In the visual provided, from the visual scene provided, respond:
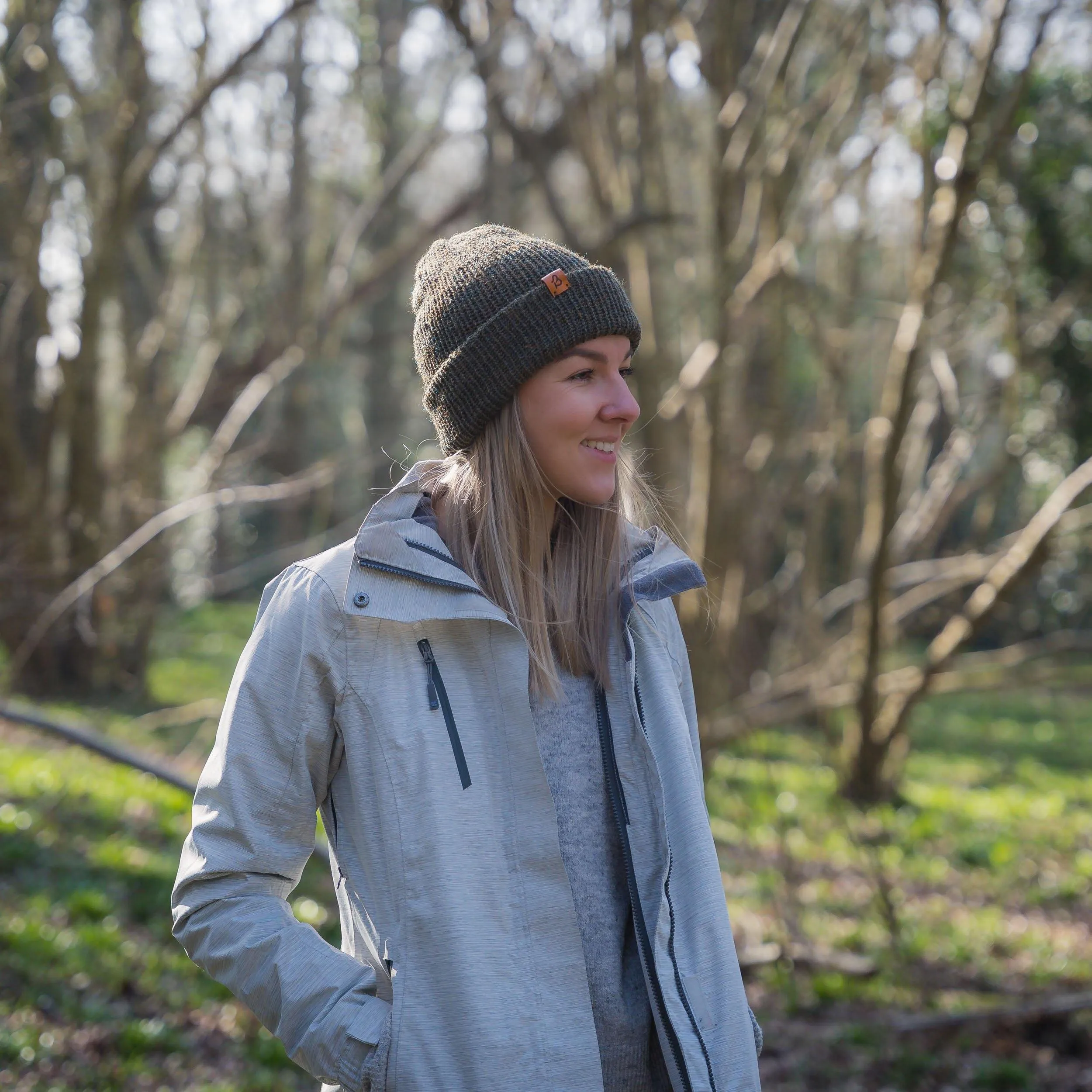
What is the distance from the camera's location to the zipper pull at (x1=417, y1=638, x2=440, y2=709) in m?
Answer: 1.68

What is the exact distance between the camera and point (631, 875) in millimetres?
1746

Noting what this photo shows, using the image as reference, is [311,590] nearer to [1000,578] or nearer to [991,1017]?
[991,1017]

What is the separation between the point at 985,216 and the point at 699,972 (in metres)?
7.66

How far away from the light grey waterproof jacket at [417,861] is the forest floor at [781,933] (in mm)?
2392

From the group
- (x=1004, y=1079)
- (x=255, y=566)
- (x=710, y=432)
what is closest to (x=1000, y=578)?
(x=710, y=432)

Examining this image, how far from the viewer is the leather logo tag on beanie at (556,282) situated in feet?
6.12

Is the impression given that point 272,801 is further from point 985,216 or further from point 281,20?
point 985,216

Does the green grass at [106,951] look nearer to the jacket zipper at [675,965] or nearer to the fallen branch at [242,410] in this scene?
the fallen branch at [242,410]

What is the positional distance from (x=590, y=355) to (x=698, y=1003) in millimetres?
1009

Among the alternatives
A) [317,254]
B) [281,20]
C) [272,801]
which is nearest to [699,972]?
[272,801]

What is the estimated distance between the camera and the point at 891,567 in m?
6.71

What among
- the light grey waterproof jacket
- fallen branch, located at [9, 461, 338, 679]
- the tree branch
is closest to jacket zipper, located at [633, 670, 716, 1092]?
the light grey waterproof jacket

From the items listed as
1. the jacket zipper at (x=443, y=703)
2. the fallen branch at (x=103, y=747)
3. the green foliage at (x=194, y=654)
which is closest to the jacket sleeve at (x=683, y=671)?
the jacket zipper at (x=443, y=703)

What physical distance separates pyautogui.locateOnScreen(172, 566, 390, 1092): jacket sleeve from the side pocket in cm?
44
